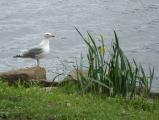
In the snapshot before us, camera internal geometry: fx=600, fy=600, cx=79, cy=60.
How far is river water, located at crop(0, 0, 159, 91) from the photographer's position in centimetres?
1438

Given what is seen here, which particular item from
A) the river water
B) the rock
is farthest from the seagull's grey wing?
the rock

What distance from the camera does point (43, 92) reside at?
327 inches

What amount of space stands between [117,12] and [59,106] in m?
11.1

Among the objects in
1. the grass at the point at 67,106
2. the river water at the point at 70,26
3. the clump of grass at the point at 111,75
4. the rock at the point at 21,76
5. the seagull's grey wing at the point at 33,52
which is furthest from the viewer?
the river water at the point at 70,26

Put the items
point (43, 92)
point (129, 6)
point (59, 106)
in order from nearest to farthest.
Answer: point (59, 106)
point (43, 92)
point (129, 6)

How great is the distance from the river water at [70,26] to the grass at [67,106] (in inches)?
160

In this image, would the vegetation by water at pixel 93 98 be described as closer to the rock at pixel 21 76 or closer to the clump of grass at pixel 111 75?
the clump of grass at pixel 111 75

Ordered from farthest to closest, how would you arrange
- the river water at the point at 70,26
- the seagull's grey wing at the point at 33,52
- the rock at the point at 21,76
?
the river water at the point at 70,26 < the seagull's grey wing at the point at 33,52 < the rock at the point at 21,76

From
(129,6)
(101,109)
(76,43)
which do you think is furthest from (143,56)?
(101,109)

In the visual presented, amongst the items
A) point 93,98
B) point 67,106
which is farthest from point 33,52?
point 67,106

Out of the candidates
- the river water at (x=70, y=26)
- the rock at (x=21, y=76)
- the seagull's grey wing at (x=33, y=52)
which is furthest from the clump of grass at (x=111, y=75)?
the river water at (x=70, y=26)

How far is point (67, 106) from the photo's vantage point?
7434 mm

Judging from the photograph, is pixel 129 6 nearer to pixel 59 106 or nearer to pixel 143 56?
pixel 143 56

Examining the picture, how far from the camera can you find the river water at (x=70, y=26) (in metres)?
14.4
